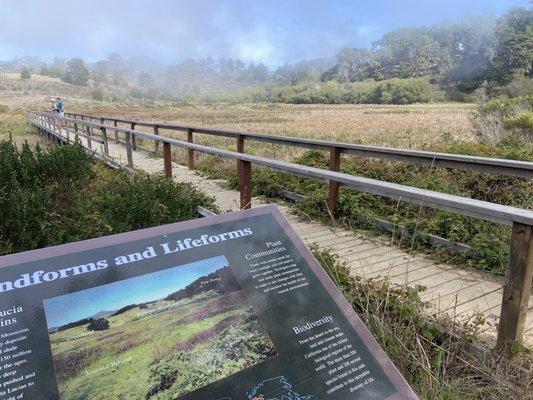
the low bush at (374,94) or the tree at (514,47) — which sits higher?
the tree at (514,47)

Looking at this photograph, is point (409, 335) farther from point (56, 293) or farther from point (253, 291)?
point (56, 293)

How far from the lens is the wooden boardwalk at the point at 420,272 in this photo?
301 cm

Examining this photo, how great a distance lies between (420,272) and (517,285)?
1633mm

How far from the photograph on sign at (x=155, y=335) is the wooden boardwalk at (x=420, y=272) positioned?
142 cm

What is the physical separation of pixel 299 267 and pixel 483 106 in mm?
16379

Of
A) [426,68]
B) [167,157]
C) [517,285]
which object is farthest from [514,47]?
[517,285]

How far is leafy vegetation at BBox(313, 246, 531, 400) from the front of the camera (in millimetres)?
2184

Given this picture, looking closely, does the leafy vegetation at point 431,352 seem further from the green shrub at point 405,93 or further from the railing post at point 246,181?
the green shrub at point 405,93

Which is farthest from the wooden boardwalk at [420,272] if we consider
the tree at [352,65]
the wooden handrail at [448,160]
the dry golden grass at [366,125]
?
the tree at [352,65]

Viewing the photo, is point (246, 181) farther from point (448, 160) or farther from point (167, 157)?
point (448, 160)

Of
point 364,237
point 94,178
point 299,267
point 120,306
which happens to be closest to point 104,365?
point 120,306

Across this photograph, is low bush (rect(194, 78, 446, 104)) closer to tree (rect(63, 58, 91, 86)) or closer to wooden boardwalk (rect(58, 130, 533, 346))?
wooden boardwalk (rect(58, 130, 533, 346))

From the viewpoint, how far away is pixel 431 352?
102 inches

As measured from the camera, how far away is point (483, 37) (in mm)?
131625
